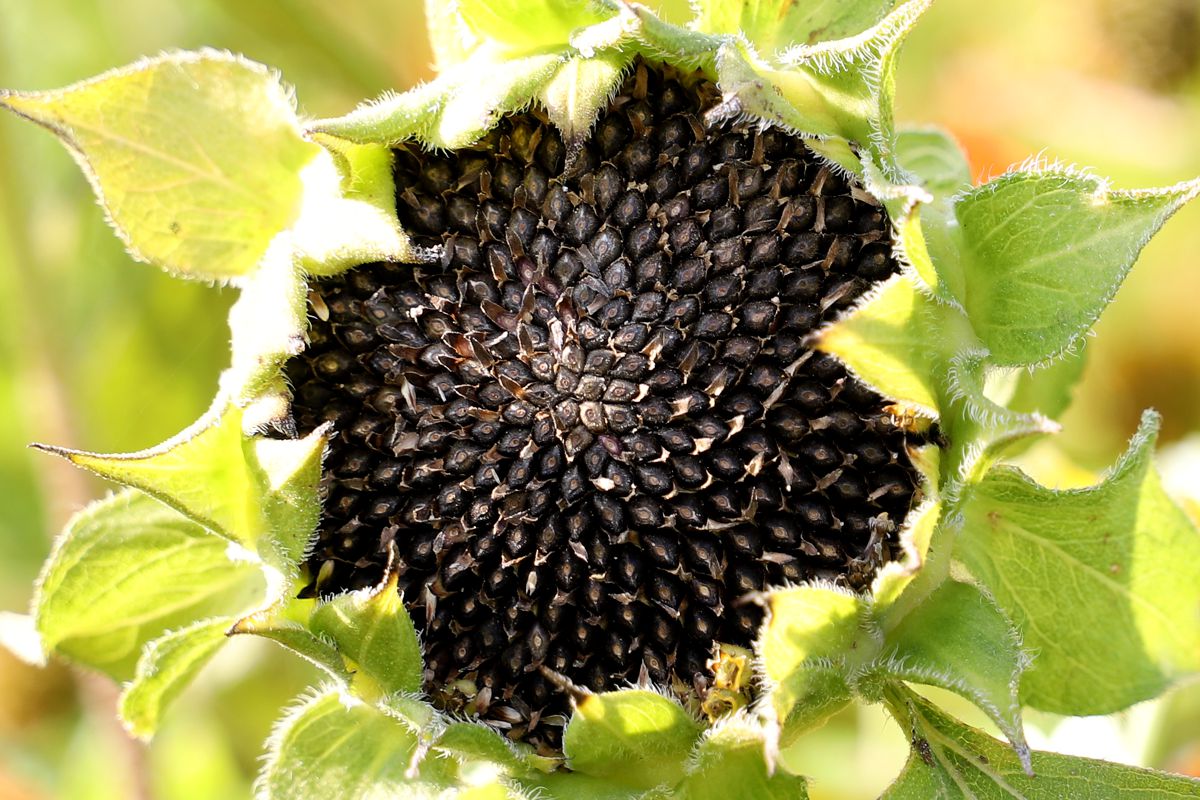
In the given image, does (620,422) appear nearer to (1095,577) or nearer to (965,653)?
(965,653)

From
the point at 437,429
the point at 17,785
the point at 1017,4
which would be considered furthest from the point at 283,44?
the point at 1017,4

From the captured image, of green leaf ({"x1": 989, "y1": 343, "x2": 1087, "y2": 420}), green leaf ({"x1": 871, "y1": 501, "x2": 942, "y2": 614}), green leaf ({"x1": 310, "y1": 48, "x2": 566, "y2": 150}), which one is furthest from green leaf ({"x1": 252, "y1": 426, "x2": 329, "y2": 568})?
green leaf ({"x1": 989, "y1": 343, "x2": 1087, "y2": 420})

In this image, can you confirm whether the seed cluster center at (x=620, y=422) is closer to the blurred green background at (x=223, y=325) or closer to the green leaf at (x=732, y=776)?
the green leaf at (x=732, y=776)

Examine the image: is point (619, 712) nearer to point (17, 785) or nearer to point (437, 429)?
point (437, 429)

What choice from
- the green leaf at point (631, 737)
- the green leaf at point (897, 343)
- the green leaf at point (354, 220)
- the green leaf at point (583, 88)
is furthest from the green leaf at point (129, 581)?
the green leaf at point (897, 343)

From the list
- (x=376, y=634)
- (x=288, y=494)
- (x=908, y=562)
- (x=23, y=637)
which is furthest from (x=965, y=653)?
(x=23, y=637)

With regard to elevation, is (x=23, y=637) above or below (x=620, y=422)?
below

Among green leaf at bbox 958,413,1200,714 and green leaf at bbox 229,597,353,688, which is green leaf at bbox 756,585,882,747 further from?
green leaf at bbox 229,597,353,688
